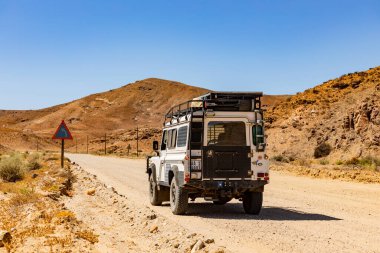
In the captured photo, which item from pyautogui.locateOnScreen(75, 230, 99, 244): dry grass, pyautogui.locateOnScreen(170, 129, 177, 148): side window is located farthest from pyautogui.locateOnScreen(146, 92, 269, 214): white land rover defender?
pyautogui.locateOnScreen(75, 230, 99, 244): dry grass

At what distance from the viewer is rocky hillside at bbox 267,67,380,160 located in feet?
153

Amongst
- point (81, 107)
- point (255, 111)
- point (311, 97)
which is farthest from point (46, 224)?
point (81, 107)

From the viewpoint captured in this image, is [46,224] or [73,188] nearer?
[46,224]

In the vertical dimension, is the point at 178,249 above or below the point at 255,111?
below

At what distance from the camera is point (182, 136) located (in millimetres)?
13391

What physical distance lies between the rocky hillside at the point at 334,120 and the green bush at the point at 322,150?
0.55 m

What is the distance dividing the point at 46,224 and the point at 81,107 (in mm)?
185177

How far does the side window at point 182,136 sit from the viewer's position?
1314 cm

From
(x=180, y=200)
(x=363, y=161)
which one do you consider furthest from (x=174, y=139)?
(x=363, y=161)

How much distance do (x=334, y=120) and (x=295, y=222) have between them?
42.8 meters

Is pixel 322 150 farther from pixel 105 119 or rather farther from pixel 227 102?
pixel 105 119

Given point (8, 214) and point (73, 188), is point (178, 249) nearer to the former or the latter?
point (8, 214)

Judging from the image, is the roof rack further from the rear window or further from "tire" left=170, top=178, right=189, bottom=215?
"tire" left=170, top=178, right=189, bottom=215

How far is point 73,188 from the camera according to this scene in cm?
2134
